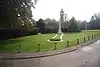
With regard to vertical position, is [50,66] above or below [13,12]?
below

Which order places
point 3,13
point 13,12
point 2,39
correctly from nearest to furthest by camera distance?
point 3,13, point 13,12, point 2,39

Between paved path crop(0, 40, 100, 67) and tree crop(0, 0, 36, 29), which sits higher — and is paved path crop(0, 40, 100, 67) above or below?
below

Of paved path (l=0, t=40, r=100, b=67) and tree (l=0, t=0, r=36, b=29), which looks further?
tree (l=0, t=0, r=36, b=29)

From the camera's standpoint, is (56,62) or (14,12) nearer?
(56,62)

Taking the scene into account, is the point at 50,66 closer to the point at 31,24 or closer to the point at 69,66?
the point at 69,66

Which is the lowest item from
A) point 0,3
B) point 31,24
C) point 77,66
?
point 77,66

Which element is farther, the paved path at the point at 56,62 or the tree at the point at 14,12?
the tree at the point at 14,12

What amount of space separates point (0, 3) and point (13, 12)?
3798mm

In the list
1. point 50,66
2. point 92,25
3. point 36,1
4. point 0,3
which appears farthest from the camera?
point 92,25

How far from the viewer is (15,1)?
26.8 meters

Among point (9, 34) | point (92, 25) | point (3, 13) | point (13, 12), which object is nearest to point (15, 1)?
point (13, 12)

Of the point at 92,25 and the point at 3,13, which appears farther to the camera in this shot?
the point at 92,25

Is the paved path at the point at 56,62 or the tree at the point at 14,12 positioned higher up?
the tree at the point at 14,12

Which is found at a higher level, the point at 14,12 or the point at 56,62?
the point at 14,12
